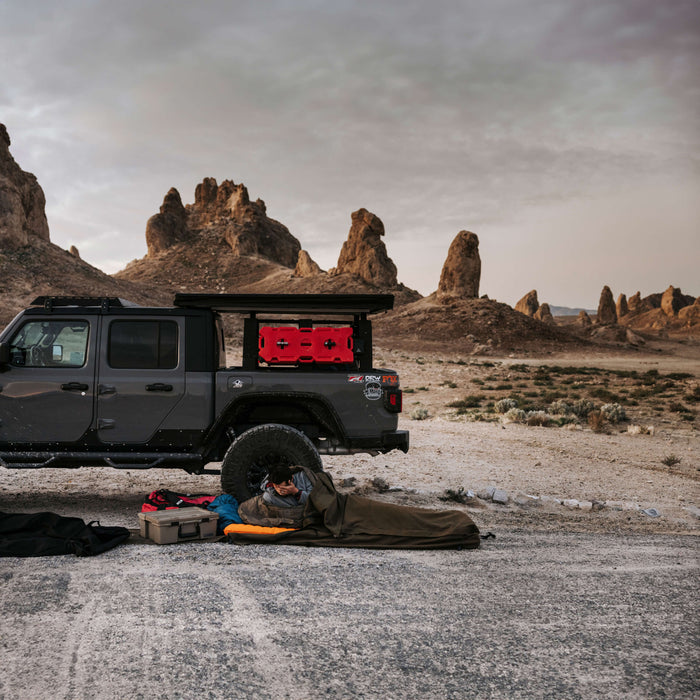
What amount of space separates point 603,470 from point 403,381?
2005 cm

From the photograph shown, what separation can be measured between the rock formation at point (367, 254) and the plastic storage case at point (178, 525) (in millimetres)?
88759

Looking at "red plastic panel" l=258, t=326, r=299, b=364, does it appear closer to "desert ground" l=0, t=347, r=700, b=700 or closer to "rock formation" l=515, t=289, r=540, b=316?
"desert ground" l=0, t=347, r=700, b=700

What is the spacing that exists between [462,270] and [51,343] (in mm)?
80724

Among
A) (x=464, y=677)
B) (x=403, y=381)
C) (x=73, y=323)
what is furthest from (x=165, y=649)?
(x=403, y=381)

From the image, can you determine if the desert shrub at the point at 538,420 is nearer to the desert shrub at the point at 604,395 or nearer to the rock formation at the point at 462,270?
the desert shrub at the point at 604,395

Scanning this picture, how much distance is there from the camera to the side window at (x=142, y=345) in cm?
693

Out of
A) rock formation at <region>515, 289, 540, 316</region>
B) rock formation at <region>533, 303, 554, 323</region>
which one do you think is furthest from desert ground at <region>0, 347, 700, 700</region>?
rock formation at <region>515, 289, 540, 316</region>

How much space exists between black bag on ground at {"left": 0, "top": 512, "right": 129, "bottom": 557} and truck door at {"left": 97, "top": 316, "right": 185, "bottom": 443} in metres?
1.15

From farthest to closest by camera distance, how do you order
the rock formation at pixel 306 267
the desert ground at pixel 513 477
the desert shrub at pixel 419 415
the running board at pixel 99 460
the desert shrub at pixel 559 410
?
1. the rock formation at pixel 306 267
2. the desert shrub at pixel 559 410
3. the desert shrub at pixel 419 415
4. the desert ground at pixel 513 477
5. the running board at pixel 99 460

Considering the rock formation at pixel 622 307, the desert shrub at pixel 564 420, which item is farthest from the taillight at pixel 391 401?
the rock formation at pixel 622 307

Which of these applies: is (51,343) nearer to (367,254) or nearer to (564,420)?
(564,420)

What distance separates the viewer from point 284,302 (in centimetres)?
692

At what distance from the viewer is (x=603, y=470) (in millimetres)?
11531

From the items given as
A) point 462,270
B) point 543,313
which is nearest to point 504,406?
point 462,270
